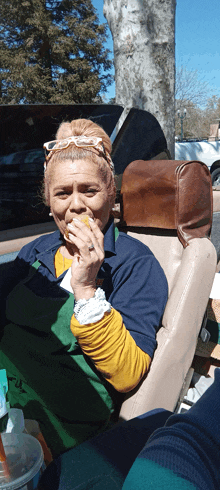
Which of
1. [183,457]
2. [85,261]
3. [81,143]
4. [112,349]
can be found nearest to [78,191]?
[81,143]

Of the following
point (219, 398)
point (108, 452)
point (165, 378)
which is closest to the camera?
point (219, 398)

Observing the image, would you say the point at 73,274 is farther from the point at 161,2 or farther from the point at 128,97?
the point at 161,2

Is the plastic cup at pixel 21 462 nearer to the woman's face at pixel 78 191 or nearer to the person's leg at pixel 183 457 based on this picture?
the person's leg at pixel 183 457

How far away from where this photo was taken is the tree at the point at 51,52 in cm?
1611

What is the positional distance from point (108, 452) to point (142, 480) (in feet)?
1.76

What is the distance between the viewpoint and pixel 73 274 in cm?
122

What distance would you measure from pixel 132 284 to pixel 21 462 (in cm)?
71

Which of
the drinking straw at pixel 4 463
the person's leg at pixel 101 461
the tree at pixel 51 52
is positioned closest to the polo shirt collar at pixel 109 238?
the person's leg at pixel 101 461

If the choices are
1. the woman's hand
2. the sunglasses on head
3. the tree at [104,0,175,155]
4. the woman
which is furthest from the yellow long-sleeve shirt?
the tree at [104,0,175,155]

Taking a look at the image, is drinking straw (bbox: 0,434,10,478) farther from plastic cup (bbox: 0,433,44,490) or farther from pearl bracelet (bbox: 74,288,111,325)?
pearl bracelet (bbox: 74,288,111,325)

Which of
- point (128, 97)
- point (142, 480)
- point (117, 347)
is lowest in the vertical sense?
point (117, 347)

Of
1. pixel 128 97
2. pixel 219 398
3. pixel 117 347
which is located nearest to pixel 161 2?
pixel 128 97

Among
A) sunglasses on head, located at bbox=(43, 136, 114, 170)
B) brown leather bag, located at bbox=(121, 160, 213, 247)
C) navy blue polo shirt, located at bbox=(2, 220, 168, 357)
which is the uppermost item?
sunglasses on head, located at bbox=(43, 136, 114, 170)

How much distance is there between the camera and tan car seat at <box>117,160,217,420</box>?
1.43 m
